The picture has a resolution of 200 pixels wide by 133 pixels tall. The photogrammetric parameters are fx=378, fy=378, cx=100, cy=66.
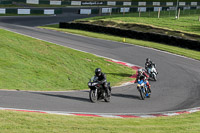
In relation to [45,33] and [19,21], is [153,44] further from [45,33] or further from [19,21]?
[19,21]

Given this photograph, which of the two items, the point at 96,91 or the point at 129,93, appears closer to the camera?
the point at 96,91

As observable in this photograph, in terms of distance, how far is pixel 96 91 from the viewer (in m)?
17.2

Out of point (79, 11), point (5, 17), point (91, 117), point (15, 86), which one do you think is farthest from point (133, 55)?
point (79, 11)

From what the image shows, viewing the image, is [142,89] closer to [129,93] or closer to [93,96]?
[129,93]

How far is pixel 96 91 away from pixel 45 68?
7789 millimetres

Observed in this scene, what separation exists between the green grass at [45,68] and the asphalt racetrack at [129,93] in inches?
87.8

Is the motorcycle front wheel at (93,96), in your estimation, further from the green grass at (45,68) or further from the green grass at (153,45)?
the green grass at (153,45)

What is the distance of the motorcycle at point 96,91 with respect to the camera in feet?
55.4

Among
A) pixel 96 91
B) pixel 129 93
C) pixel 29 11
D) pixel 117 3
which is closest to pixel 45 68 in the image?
pixel 129 93

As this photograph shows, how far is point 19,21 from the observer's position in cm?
5212

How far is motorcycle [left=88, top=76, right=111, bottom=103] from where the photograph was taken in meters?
16.9

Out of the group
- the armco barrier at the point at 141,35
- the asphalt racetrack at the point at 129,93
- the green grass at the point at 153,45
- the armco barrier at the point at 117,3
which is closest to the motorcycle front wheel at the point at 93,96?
the asphalt racetrack at the point at 129,93

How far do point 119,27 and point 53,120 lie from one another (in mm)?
35532

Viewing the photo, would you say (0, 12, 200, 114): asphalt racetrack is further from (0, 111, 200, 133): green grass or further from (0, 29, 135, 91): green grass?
(0, 29, 135, 91): green grass
